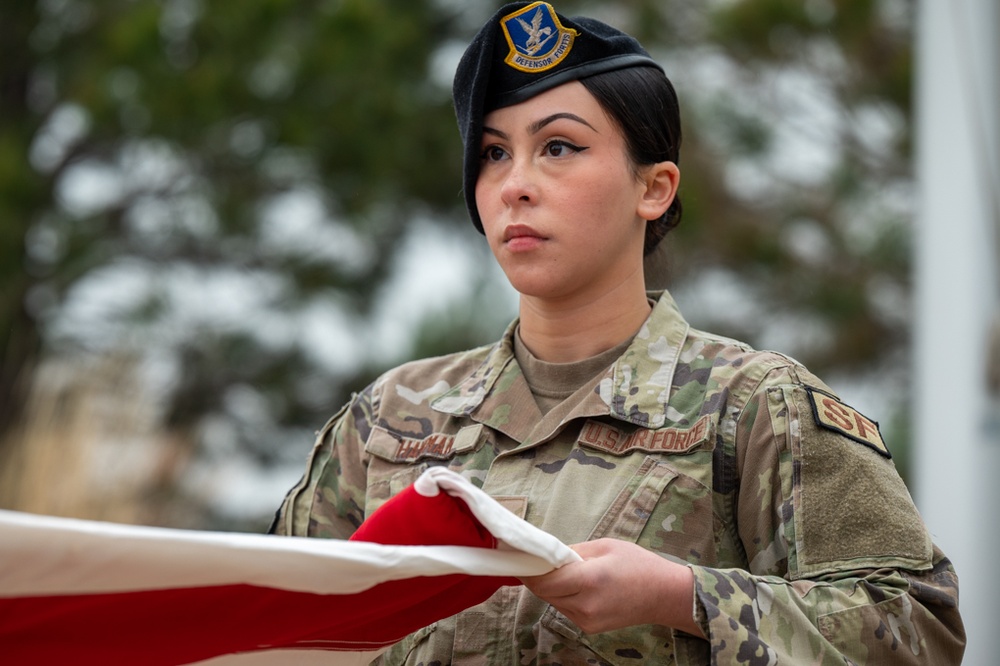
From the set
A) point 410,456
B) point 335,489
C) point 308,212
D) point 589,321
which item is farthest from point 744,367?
point 308,212

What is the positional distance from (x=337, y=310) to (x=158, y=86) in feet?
4.81

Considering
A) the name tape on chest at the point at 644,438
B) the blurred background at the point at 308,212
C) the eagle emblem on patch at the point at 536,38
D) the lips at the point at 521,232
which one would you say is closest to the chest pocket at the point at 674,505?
the name tape on chest at the point at 644,438

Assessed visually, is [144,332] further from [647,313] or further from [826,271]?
[647,313]

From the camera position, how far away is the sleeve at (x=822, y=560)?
1.59 metres

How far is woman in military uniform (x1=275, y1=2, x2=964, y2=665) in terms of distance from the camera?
5.29 ft

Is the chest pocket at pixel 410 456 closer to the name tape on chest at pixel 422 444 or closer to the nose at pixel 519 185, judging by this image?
the name tape on chest at pixel 422 444

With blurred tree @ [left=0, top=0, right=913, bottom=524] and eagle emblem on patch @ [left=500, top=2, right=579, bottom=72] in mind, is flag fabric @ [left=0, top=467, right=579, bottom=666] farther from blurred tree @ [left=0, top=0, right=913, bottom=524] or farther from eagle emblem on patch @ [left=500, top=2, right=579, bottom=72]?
blurred tree @ [left=0, top=0, right=913, bottom=524]

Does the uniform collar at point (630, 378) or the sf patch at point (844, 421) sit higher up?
the uniform collar at point (630, 378)

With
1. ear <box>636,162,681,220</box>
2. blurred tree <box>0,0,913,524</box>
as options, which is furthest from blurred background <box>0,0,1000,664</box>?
ear <box>636,162,681,220</box>

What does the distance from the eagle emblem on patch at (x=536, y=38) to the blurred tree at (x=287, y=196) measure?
174 inches

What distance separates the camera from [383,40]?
7020 millimetres

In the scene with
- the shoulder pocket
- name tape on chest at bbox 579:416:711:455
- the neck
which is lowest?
the shoulder pocket

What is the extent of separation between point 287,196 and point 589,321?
5.42m

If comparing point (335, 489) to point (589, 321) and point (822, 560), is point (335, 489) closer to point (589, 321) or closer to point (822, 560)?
point (589, 321)
